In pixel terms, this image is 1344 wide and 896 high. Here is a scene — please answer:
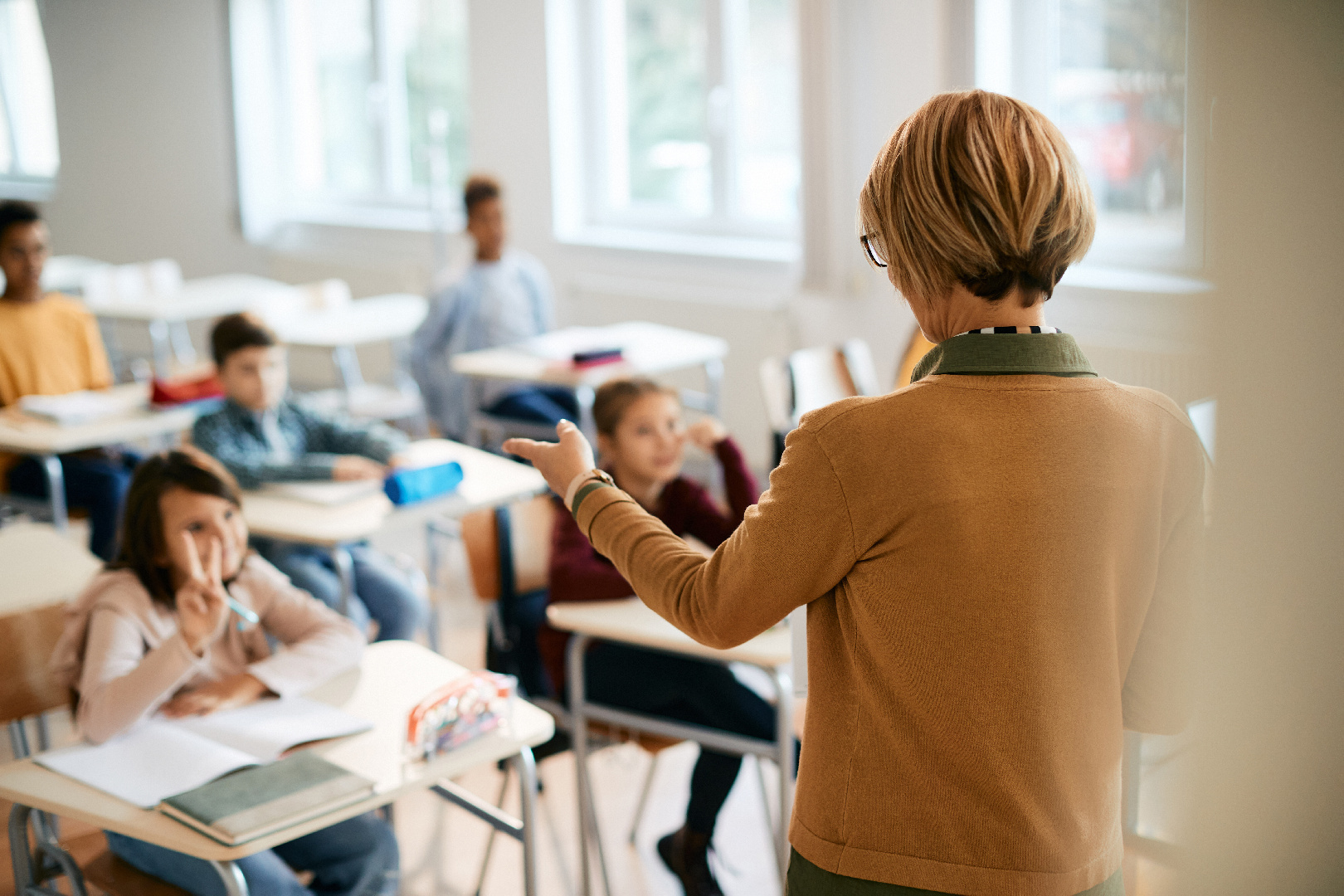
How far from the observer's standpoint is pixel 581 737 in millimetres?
2139

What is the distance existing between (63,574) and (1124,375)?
292 centimetres

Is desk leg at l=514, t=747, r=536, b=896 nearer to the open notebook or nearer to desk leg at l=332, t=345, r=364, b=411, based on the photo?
the open notebook

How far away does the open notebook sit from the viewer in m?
1.56

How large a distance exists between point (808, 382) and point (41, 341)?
8.23 feet

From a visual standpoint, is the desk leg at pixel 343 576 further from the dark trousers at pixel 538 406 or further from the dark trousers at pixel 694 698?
the dark trousers at pixel 538 406

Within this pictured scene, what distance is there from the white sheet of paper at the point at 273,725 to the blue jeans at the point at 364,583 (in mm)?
1112

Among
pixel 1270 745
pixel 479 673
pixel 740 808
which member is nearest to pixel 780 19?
pixel 740 808

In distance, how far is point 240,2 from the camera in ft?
24.5

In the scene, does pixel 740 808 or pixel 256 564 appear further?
pixel 740 808

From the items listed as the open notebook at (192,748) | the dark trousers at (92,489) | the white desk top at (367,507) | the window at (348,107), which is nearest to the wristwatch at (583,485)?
the open notebook at (192,748)

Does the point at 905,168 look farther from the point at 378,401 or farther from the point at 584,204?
the point at 584,204

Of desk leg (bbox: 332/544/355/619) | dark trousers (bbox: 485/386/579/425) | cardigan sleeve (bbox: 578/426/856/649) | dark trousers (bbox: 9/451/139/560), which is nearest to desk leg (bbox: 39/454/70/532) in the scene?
dark trousers (bbox: 9/451/139/560)

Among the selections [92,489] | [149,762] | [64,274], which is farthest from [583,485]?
[64,274]

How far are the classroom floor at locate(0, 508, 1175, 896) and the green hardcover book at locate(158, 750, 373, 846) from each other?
0.96 metres
